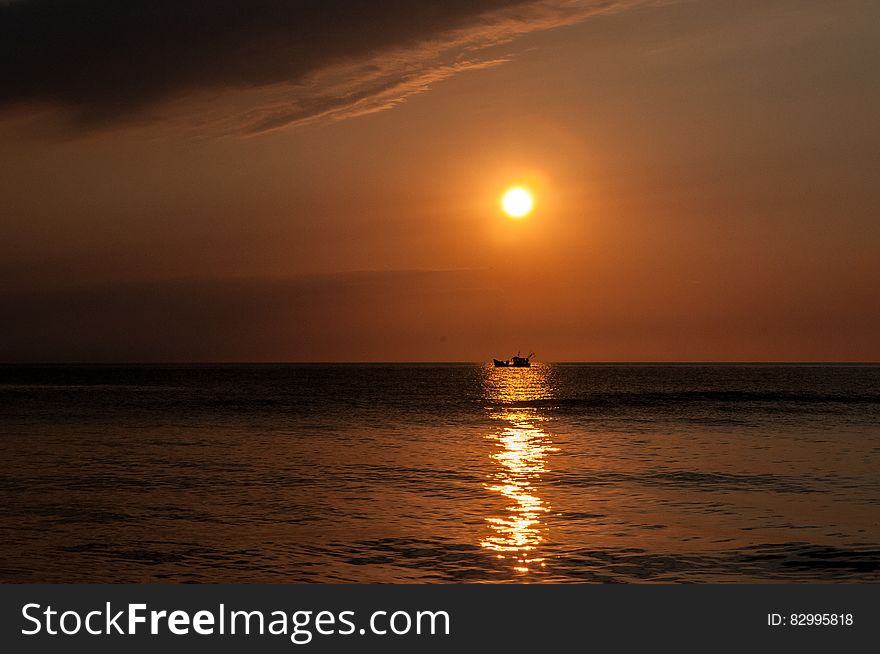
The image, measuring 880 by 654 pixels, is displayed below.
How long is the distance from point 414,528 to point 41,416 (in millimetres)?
55478

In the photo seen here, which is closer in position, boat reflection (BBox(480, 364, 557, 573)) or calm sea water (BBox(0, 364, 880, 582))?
calm sea water (BBox(0, 364, 880, 582))

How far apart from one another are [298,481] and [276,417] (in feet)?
132

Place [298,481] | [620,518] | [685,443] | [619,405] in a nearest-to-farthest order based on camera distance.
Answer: [620,518]
[298,481]
[685,443]
[619,405]

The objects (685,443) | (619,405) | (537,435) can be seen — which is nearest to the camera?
(685,443)

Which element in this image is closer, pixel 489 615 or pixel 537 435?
pixel 489 615

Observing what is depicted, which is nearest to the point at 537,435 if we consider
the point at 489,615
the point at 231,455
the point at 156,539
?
the point at 231,455

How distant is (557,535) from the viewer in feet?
76.9

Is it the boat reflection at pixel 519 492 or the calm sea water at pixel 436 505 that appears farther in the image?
the boat reflection at pixel 519 492

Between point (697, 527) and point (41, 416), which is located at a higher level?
point (41, 416)

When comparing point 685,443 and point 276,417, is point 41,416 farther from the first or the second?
point 685,443

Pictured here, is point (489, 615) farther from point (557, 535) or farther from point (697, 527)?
point (697, 527)

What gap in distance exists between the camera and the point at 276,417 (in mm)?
74312

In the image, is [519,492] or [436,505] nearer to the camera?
[436,505]

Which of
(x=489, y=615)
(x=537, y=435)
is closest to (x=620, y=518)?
(x=489, y=615)
